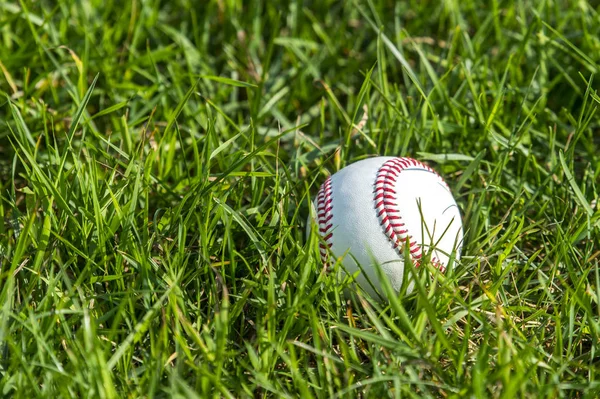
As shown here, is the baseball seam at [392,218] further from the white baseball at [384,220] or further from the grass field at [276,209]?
the grass field at [276,209]

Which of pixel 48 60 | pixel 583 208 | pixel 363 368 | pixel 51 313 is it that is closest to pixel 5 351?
pixel 51 313

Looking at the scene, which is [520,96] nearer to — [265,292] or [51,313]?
[265,292]

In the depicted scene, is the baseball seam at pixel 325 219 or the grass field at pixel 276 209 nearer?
the grass field at pixel 276 209

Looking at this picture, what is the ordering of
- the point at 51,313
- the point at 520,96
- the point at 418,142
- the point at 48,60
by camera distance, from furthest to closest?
the point at 48,60
the point at 520,96
the point at 418,142
the point at 51,313

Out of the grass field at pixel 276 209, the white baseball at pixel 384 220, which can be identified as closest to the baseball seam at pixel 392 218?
the white baseball at pixel 384 220

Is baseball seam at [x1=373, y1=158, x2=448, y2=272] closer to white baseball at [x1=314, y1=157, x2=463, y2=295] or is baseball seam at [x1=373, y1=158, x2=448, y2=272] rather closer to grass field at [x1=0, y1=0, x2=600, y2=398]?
white baseball at [x1=314, y1=157, x2=463, y2=295]

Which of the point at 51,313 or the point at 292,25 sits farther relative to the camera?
the point at 292,25

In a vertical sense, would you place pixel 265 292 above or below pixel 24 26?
below
